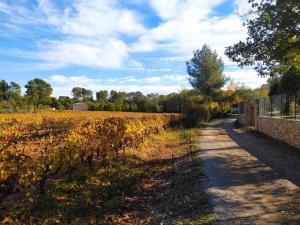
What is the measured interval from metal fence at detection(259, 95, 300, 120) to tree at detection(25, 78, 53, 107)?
78066mm

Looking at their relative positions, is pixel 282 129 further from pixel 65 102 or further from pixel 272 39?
pixel 65 102

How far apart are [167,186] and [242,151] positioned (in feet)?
23.3

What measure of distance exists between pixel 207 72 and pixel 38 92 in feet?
185

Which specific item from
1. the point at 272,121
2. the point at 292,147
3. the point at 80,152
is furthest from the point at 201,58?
the point at 80,152

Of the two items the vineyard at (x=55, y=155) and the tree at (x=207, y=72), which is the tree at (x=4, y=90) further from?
the vineyard at (x=55, y=155)

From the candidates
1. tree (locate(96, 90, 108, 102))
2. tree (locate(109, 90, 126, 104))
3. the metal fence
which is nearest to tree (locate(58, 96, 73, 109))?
tree (locate(96, 90, 108, 102))

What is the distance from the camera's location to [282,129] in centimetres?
1978

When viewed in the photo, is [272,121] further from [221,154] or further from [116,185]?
[116,185]

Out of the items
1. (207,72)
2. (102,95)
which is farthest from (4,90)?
(207,72)

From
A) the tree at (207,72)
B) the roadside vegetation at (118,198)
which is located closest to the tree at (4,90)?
the tree at (207,72)

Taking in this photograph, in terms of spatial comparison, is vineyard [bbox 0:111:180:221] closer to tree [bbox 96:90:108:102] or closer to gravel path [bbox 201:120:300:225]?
gravel path [bbox 201:120:300:225]

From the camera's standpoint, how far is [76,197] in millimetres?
9984

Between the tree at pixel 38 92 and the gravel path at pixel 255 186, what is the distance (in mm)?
85471

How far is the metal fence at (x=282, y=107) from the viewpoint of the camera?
1777 centimetres
